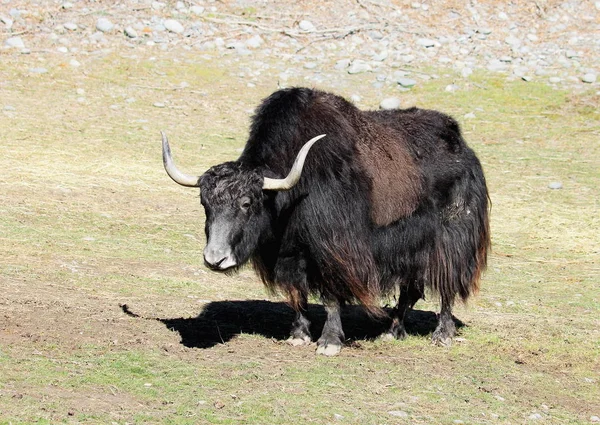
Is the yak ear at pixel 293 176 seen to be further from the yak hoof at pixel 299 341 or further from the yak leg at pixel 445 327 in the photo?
the yak leg at pixel 445 327

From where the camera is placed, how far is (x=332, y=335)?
685 cm

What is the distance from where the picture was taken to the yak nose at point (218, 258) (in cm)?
616

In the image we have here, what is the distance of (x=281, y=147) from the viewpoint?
6730 mm

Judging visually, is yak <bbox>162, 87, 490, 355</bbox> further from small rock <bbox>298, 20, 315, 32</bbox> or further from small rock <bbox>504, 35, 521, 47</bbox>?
small rock <bbox>504, 35, 521, 47</bbox>

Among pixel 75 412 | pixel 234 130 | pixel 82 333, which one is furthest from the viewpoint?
pixel 234 130

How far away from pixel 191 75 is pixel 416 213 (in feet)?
31.0

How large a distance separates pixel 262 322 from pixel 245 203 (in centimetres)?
145

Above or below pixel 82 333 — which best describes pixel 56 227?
below

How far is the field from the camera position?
5633 millimetres

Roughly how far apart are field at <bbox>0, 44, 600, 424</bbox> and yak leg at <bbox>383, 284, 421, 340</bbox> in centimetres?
15

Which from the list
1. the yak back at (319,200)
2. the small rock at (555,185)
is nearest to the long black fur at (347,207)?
the yak back at (319,200)

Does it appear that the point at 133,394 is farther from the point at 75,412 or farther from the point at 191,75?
the point at 191,75

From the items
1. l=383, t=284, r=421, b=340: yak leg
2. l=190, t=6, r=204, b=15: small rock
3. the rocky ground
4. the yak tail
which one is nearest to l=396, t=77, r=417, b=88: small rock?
the rocky ground

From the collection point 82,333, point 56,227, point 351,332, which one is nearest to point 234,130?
point 56,227
